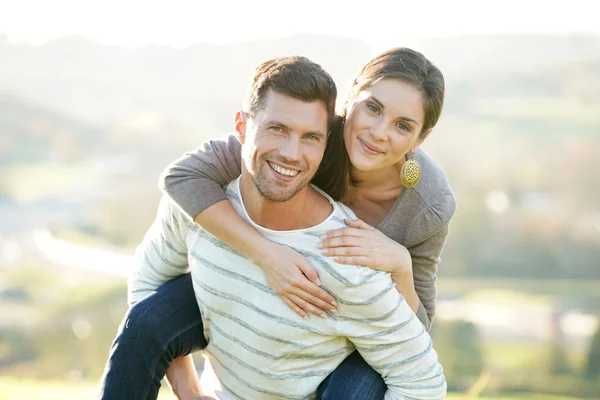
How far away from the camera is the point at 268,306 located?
2.12 meters

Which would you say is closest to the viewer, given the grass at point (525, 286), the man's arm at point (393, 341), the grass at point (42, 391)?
the man's arm at point (393, 341)

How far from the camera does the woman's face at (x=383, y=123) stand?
220 cm

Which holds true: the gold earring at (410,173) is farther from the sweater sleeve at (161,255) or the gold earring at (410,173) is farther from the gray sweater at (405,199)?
the sweater sleeve at (161,255)

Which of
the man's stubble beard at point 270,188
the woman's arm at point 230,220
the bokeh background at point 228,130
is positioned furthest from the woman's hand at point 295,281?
the bokeh background at point 228,130

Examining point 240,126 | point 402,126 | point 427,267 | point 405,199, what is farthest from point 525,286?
point 240,126

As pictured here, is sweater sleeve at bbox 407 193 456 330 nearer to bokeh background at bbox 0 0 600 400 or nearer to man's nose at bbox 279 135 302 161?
man's nose at bbox 279 135 302 161

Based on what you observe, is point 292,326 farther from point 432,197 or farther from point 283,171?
point 432,197

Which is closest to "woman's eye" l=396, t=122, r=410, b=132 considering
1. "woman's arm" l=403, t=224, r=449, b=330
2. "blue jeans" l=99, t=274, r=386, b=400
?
"woman's arm" l=403, t=224, r=449, b=330

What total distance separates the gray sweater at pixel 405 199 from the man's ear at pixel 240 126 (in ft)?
0.33

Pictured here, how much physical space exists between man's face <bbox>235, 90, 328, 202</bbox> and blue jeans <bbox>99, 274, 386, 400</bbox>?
48 cm

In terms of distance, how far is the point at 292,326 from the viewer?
209 cm

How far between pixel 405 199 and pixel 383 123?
0.92 ft

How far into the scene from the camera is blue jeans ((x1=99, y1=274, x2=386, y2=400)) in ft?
6.98

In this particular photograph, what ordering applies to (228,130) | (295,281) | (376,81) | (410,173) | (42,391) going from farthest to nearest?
(228,130) < (42,391) < (410,173) < (376,81) < (295,281)
